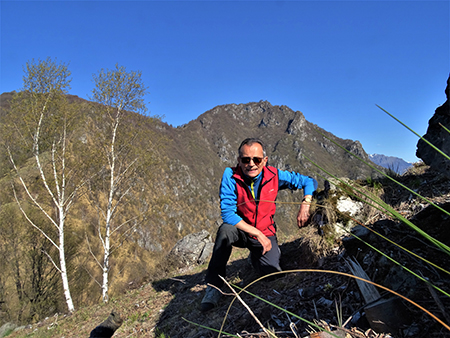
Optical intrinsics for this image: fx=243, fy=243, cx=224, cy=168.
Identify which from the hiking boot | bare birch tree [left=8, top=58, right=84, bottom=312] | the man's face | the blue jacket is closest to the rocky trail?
the hiking boot

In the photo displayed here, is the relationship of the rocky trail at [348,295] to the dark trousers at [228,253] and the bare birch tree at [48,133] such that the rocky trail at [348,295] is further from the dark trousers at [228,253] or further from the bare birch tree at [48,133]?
the bare birch tree at [48,133]

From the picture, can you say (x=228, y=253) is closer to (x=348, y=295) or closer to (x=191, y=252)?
(x=348, y=295)

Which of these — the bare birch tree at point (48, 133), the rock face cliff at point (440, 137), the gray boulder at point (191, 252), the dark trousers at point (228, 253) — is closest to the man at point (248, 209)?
the dark trousers at point (228, 253)

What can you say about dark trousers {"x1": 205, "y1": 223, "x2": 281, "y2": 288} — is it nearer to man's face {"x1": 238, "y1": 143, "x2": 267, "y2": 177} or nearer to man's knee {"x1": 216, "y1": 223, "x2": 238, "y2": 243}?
man's knee {"x1": 216, "y1": 223, "x2": 238, "y2": 243}

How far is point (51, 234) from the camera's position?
17172 millimetres

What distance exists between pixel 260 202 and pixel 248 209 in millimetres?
211

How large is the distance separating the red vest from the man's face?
0.46 feet

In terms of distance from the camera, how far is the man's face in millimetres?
3143

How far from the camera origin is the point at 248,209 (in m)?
3.34

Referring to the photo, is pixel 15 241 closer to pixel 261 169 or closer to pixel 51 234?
pixel 51 234

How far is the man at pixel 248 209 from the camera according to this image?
319 cm

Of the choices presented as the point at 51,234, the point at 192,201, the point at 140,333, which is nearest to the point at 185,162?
the point at 192,201

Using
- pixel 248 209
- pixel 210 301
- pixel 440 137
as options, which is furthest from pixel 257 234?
pixel 440 137

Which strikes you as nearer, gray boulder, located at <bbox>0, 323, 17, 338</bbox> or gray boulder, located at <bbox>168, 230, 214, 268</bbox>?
gray boulder, located at <bbox>0, 323, 17, 338</bbox>
